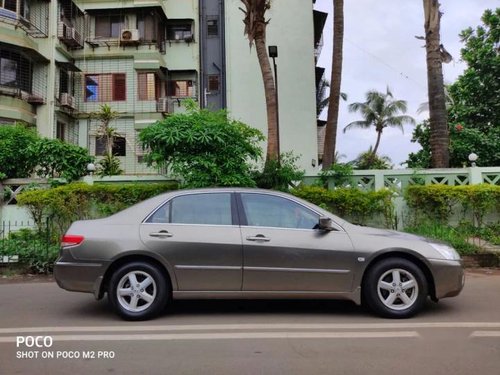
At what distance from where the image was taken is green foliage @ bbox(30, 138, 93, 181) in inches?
478

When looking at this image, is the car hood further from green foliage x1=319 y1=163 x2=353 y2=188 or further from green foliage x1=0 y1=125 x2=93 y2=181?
green foliage x1=0 y1=125 x2=93 y2=181

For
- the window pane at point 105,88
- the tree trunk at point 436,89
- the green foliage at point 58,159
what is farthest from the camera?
the window pane at point 105,88

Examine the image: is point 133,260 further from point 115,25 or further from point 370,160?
point 370,160

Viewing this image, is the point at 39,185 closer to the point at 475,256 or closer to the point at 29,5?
the point at 475,256

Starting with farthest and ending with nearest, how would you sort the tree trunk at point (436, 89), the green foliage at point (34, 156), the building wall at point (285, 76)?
the building wall at point (285, 76)
the tree trunk at point (436, 89)
the green foliage at point (34, 156)

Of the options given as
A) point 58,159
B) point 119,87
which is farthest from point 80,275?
point 119,87

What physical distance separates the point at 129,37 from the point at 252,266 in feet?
67.0

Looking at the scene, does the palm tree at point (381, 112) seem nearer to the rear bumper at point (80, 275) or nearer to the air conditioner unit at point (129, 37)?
the air conditioner unit at point (129, 37)

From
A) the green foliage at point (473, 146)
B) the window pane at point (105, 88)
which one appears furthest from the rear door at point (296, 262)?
the window pane at point (105, 88)

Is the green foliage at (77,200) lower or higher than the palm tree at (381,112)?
lower

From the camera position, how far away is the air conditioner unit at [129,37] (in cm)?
2353

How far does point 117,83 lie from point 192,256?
20.2 meters

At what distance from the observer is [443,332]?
5297 millimetres

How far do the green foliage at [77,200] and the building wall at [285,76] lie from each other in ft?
41.5
